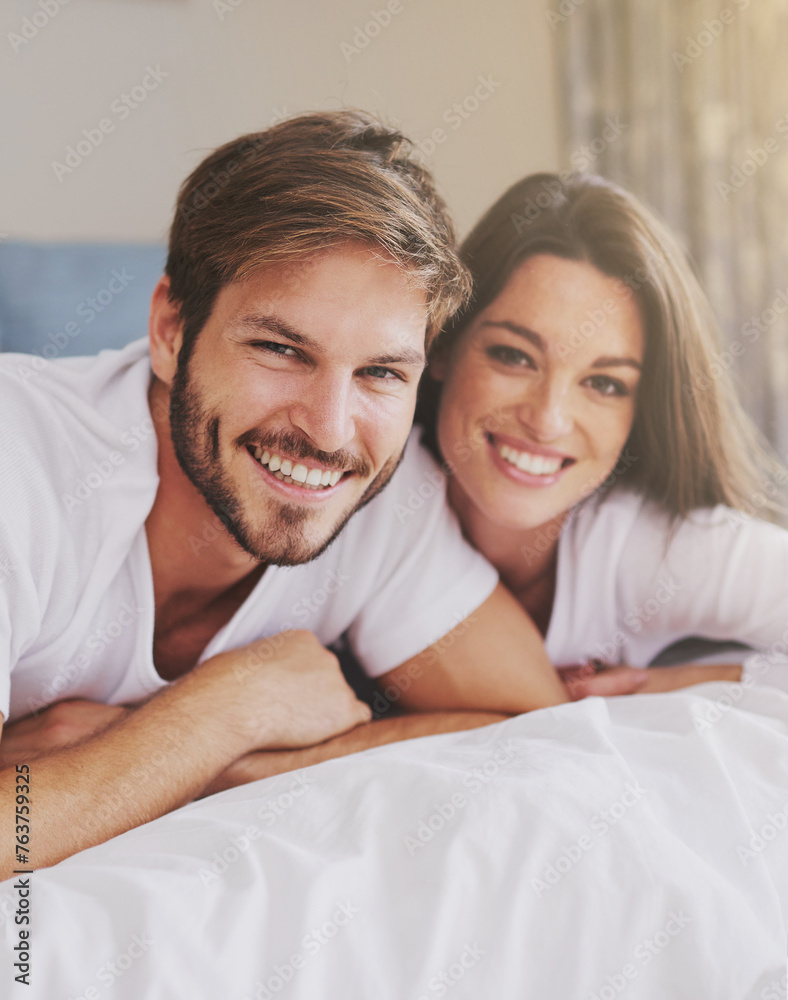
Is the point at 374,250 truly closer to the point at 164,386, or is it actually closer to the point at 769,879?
the point at 164,386

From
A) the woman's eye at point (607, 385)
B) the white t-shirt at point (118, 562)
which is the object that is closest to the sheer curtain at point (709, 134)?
the woman's eye at point (607, 385)

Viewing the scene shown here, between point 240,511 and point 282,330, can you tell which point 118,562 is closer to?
point 240,511

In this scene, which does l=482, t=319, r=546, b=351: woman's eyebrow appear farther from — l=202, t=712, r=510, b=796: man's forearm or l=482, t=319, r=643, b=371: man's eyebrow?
l=202, t=712, r=510, b=796: man's forearm

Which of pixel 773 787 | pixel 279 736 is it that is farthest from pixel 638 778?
pixel 279 736

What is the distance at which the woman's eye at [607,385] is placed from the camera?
1117mm

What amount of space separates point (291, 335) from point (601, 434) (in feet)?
1.53

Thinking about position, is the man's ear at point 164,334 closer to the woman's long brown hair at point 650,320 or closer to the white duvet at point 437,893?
the woman's long brown hair at point 650,320

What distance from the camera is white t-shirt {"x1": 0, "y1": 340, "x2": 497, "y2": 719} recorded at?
0.88 metres

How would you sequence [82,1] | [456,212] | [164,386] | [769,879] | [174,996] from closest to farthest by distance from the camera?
[174,996]
[769,879]
[164,386]
[82,1]
[456,212]

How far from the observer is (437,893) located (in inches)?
24.4

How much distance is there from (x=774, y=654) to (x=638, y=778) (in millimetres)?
497

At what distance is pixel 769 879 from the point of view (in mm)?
672

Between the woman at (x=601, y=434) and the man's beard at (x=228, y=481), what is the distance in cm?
24

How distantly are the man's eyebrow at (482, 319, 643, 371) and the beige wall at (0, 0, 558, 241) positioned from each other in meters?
0.48
